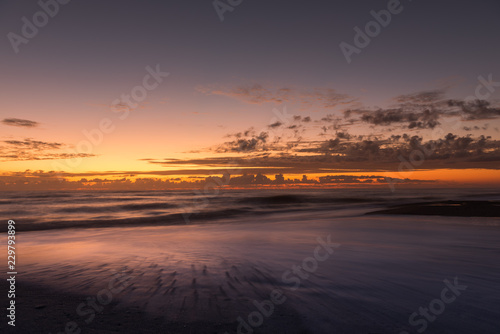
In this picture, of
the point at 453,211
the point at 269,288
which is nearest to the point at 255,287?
the point at 269,288

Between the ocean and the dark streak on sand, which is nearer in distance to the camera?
the ocean

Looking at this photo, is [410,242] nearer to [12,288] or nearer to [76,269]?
[76,269]

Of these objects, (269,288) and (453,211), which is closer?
(269,288)

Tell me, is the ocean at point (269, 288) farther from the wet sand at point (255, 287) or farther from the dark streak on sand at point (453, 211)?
the dark streak on sand at point (453, 211)

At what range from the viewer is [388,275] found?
647 centimetres

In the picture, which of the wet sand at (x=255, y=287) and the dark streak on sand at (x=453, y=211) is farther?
the dark streak on sand at (x=453, y=211)

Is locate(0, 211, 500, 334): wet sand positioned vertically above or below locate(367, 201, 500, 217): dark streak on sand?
above

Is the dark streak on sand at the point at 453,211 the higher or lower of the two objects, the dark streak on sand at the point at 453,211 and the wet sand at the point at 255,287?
→ the lower

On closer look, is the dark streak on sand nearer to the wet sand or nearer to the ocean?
the wet sand

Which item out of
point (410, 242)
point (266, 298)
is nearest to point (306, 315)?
point (266, 298)

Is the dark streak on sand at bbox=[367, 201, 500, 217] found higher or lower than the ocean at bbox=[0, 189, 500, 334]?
lower

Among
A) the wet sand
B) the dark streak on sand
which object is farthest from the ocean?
the dark streak on sand

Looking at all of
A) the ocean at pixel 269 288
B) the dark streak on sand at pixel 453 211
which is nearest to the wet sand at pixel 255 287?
the ocean at pixel 269 288

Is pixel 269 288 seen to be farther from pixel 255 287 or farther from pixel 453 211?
pixel 453 211
